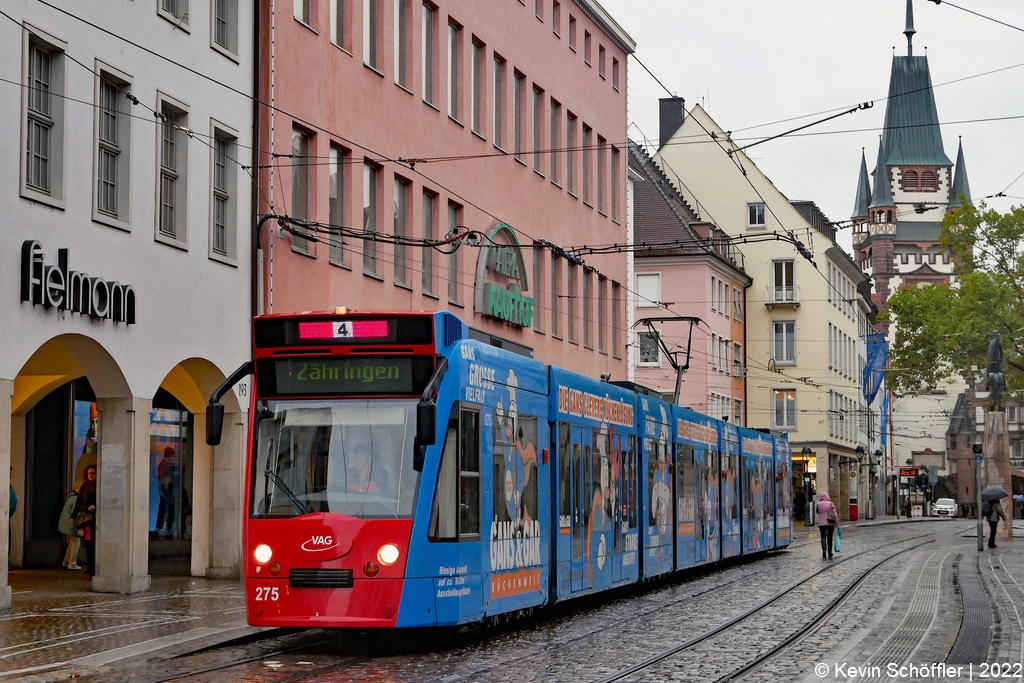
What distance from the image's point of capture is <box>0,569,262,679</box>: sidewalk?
45.0 ft

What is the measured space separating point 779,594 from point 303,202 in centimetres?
1027

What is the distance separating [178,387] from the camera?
23.9 metres

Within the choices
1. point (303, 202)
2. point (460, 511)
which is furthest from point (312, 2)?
point (460, 511)

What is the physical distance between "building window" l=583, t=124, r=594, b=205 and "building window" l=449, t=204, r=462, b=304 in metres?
10.3

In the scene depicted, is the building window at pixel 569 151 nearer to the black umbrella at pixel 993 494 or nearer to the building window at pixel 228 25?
the black umbrella at pixel 993 494

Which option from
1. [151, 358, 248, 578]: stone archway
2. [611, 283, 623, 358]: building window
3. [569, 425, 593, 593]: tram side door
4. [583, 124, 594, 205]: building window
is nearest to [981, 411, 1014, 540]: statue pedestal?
[611, 283, 623, 358]: building window

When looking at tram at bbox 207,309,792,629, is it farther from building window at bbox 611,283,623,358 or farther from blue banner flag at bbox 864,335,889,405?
blue banner flag at bbox 864,335,889,405

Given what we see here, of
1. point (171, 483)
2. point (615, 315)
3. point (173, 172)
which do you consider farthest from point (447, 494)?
point (615, 315)

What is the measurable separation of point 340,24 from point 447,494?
608 inches

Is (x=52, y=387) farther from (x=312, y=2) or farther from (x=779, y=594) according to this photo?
(x=779, y=594)

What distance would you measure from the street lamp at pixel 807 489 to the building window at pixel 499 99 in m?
34.5

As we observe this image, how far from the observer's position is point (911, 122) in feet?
540

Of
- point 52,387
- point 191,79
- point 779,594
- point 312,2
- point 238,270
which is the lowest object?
point 779,594

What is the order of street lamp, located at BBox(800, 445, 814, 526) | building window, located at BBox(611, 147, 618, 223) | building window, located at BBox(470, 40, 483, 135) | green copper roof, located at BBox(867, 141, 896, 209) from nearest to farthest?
building window, located at BBox(470, 40, 483, 135), building window, located at BBox(611, 147, 618, 223), street lamp, located at BBox(800, 445, 814, 526), green copper roof, located at BBox(867, 141, 896, 209)
